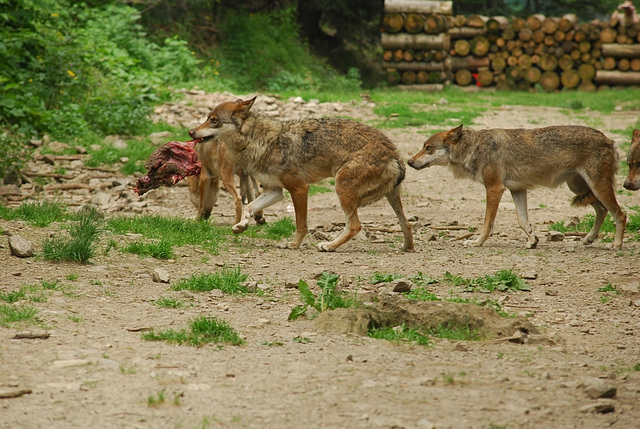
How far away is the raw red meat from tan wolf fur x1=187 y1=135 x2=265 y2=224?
0.15 meters

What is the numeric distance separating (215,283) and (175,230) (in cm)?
237

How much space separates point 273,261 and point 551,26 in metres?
19.6

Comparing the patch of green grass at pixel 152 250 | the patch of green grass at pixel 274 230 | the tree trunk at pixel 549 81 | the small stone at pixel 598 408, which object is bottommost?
the patch of green grass at pixel 274 230

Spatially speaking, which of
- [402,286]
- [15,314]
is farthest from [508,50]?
[15,314]

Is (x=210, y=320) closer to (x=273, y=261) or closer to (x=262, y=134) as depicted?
(x=273, y=261)

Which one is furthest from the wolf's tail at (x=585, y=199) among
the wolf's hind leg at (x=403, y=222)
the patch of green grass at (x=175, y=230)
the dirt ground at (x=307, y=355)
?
the patch of green grass at (x=175, y=230)

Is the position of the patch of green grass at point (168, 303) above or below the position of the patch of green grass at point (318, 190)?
above

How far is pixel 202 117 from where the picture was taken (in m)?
16.8

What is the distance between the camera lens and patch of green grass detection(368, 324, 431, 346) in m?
5.58

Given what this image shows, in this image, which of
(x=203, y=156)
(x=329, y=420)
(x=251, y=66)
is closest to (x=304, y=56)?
(x=251, y=66)

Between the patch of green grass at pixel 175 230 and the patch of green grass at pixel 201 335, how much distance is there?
9.13ft

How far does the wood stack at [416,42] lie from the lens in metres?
24.2

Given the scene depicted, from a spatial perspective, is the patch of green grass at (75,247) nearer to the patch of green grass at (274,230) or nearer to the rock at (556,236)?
the patch of green grass at (274,230)

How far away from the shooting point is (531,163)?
977cm
